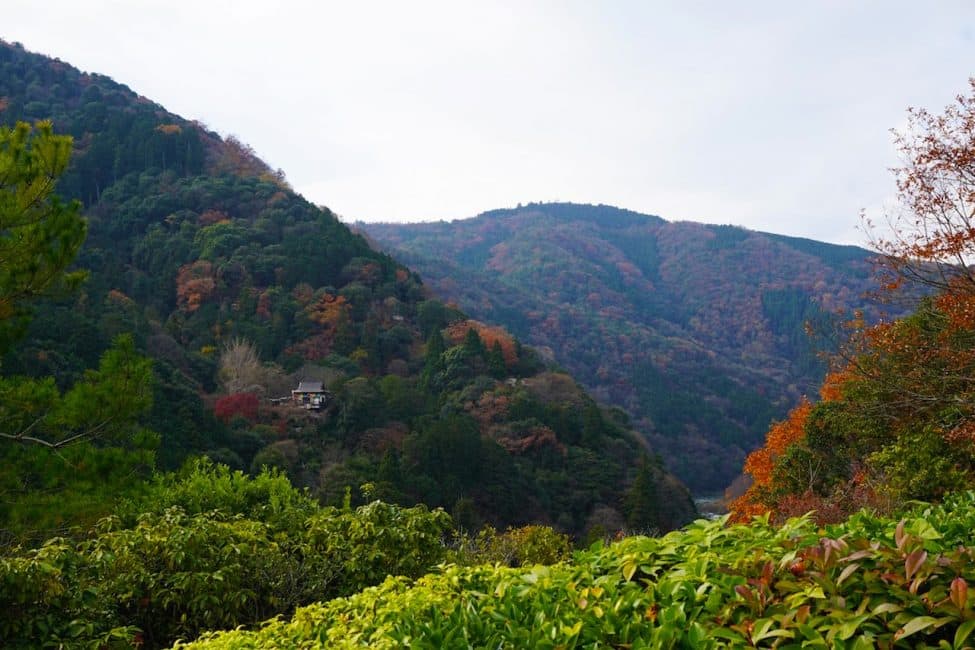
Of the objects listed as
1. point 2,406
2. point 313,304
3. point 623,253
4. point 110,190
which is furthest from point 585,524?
point 623,253

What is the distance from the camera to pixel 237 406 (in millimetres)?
28234

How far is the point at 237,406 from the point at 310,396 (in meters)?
3.25

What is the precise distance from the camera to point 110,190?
4316 cm

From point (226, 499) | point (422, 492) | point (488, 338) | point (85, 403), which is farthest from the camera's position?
point (488, 338)

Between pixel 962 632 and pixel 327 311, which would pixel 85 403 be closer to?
pixel 962 632

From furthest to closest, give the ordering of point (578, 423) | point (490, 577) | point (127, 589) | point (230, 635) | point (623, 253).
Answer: point (623, 253) < point (578, 423) < point (127, 589) < point (230, 635) < point (490, 577)

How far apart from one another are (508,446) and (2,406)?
2352cm

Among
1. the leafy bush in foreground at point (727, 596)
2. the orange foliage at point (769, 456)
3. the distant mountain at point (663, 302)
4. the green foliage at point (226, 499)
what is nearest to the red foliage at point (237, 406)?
the orange foliage at point (769, 456)

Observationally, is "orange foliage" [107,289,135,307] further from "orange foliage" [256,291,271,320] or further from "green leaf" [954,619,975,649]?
"green leaf" [954,619,975,649]

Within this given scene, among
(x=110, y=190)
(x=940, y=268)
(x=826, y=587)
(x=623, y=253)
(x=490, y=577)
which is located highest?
(x=623, y=253)

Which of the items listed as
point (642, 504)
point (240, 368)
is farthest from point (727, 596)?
point (240, 368)

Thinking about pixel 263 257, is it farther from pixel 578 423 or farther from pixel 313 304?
pixel 578 423

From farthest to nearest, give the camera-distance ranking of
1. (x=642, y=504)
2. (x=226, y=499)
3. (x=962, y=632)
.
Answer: (x=642, y=504)
(x=226, y=499)
(x=962, y=632)

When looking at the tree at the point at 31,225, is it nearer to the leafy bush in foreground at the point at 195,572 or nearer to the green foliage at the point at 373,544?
the leafy bush in foreground at the point at 195,572
